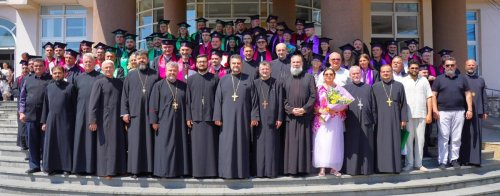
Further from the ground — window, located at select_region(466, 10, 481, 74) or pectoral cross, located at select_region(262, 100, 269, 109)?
window, located at select_region(466, 10, 481, 74)

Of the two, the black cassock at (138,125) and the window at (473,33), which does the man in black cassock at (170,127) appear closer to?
the black cassock at (138,125)

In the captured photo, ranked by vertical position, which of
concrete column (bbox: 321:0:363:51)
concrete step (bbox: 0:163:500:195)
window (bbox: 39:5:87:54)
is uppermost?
window (bbox: 39:5:87:54)

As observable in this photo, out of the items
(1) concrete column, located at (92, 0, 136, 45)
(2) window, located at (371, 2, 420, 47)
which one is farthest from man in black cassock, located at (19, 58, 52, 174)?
(2) window, located at (371, 2, 420, 47)

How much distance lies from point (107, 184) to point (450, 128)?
591 centimetres

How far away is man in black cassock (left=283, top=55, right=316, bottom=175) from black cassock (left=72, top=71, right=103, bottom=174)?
10.3 feet

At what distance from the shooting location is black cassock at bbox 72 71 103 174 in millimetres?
7484

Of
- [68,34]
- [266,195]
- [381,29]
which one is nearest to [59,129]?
[266,195]

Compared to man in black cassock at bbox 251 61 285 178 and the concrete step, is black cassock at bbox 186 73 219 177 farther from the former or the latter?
man in black cassock at bbox 251 61 285 178

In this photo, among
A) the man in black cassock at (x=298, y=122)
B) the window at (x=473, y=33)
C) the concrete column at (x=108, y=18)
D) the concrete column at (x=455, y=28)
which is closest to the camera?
the man in black cassock at (x=298, y=122)

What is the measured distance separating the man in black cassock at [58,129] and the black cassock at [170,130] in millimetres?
1546

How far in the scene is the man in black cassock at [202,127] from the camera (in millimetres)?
7211

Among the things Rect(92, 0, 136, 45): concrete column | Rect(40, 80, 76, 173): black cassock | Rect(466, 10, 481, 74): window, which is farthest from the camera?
Rect(466, 10, 481, 74): window

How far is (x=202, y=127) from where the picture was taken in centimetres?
725

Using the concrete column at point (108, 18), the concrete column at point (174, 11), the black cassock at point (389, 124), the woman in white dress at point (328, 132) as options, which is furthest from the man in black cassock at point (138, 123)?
the concrete column at point (174, 11)
